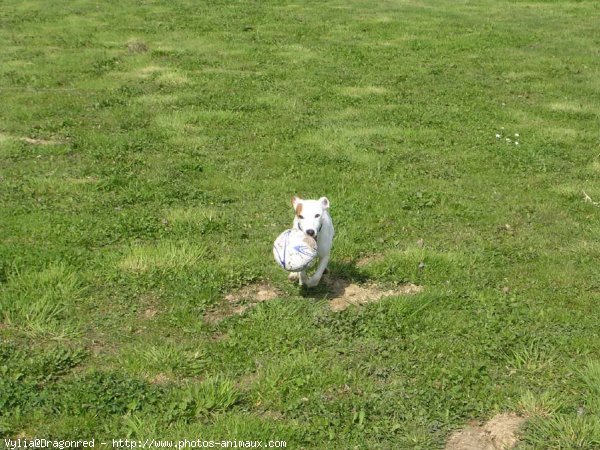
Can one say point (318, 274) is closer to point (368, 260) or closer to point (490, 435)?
point (368, 260)

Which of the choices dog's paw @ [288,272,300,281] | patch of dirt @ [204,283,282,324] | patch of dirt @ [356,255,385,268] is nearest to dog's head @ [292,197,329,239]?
dog's paw @ [288,272,300,281]

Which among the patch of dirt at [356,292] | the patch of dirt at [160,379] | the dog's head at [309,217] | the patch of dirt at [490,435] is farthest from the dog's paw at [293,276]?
the patch of dirt at [490,435]

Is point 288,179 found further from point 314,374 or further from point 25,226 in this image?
point 314,374

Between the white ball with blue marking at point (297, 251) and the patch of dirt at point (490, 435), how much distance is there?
2.41m

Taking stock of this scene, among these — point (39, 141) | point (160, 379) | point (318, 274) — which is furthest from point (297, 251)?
point (39, 141)

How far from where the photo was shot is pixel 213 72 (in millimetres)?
18906

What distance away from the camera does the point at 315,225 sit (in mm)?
7086

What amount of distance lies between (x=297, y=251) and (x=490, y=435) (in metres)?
2.73

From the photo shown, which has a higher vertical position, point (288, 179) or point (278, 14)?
point (278, 14)

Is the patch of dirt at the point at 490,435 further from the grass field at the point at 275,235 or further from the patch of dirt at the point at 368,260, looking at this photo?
the patch of dirt at the point at 368,260

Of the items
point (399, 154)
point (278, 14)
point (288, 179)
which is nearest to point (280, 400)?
point (288, 179)

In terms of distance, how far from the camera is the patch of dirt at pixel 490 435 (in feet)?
19.0

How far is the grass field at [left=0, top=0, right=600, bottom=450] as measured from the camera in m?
6.13

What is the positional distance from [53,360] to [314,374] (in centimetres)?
266
